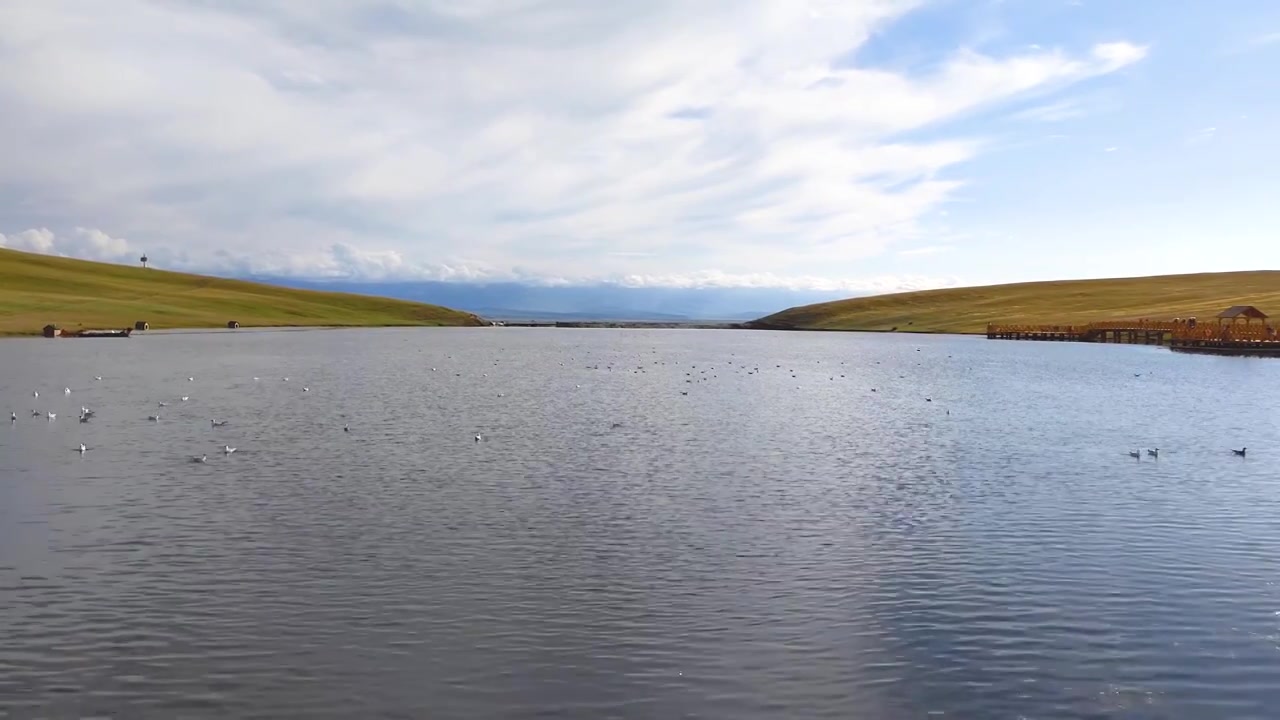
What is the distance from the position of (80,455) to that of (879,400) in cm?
4344

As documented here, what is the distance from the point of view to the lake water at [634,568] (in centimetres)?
1506

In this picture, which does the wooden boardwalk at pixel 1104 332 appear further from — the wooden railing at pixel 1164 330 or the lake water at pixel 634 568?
the lake water at pixel 634 568

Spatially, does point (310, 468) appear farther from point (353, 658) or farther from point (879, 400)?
point (879, 400)

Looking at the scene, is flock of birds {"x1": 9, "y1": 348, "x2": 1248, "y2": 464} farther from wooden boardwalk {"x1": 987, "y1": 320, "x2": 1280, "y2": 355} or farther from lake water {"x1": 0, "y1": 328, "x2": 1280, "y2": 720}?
wooden boardwalk {"x1": 987, "y1": 320, "x2": 1280, "y2": 355}

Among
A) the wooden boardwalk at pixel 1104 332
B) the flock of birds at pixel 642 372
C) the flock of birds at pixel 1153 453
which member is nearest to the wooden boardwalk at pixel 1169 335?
the wooden boardwalk at pixel 1104 332

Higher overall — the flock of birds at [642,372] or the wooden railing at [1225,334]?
the wooden railing at [1225,334]

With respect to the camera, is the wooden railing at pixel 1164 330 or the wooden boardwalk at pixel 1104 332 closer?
the wooden railing at pixel 1164 330

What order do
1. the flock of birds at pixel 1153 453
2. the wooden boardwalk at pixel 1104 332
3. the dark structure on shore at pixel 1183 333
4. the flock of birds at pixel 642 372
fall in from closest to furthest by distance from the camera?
the flock of birds at pixel 1153 453, the flock of birds at pixel 642 372, the dark structure on shore at pixel 1183 333, the wooden boardwalk at pixel 1104 332

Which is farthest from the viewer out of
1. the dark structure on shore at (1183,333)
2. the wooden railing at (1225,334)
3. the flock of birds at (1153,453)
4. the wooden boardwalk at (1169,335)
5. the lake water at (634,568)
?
the wooden railing at (1225,334)

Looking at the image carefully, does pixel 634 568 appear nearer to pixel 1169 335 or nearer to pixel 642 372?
pixel 642 372

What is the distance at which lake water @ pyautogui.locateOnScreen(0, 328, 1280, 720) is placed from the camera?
593 inches

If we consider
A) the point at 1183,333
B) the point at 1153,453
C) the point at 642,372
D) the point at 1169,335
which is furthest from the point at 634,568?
the point at 1169,335

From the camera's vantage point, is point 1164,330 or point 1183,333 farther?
point 1164,330

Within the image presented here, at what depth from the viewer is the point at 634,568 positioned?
70.8ft
